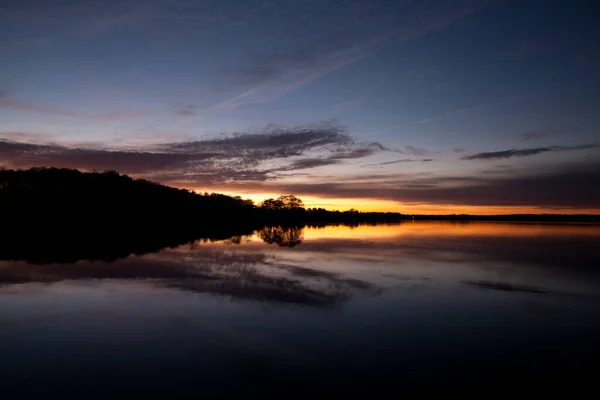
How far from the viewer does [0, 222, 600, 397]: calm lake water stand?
10.0 metres

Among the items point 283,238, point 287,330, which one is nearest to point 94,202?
point 283,238

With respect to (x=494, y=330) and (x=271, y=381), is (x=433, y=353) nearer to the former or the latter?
Answer: (x=494, y=330)

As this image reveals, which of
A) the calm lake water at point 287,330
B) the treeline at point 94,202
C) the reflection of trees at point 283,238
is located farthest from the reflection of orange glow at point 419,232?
the calm lake water at point 287,330

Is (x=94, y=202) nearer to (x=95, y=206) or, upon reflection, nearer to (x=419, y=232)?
(x=95, y=206)

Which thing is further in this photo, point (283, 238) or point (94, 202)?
point (94, 202)

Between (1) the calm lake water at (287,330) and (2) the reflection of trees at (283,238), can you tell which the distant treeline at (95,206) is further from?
(1) the calm lake water at (287,330)

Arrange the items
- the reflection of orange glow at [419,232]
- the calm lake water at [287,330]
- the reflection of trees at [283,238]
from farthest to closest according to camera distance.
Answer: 1. the reflection of orange glow at [419,232]
2. the reflection of trees at [283,238]
3. the calm lake water at [287,330]

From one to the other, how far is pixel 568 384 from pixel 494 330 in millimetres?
4388

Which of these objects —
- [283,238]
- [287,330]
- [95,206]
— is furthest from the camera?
[95,206]

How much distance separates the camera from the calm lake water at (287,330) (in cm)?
1004

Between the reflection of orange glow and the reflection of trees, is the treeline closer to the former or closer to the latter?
the reflection of trees

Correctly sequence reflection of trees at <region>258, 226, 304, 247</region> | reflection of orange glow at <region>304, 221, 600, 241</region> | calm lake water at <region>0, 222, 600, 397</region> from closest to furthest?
calm lake water at <region>0, 222, 600, 397</region>
reflection of trees at <region>258, 226, 304, 247</region>
reflection of orange glow at <region>304, 221, 600, 241</region>

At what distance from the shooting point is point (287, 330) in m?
13.9

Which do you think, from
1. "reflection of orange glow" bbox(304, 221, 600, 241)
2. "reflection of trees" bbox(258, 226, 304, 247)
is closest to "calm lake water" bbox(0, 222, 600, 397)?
"reflection of trees" bbox(258, 226, 304, 247)
